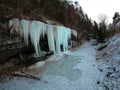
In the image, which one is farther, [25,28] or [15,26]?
[25,28]

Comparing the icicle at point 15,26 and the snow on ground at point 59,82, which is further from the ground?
the icicle at point 15,26

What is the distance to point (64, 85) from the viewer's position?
22.6 ft

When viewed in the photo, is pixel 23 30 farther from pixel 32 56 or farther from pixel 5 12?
pixel 32 56

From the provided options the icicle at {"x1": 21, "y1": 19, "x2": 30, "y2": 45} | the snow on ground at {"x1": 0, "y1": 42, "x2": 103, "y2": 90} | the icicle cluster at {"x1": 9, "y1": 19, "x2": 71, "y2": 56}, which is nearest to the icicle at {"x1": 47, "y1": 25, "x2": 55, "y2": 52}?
the icicle cluster at {"x1": 9, "y1": 19, "x2": 71, "y2": 56}

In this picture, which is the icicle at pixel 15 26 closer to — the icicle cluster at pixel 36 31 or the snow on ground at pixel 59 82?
the icicle cluster at pixel 36 31

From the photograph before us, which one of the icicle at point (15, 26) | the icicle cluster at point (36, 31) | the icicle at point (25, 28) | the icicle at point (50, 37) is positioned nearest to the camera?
the icicle at point (15, 26)

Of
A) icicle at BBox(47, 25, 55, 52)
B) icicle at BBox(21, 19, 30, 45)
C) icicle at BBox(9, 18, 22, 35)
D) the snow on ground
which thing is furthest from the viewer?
icicle at BBox(47, 25, 55, 52)

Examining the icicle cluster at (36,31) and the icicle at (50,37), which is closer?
the icicle cluster at (36,31)

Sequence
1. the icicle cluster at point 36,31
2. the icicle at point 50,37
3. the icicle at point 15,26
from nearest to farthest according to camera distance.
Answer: the icicle at point 15,26
the icicle cluster at point 36,31
the icicle at point 50,37

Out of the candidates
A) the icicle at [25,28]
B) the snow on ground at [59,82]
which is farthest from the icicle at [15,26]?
the snow on ground at [59,82]

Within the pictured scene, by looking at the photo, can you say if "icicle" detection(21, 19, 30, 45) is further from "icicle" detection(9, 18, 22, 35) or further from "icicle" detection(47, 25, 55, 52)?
"icicle" detection(47, 25, 55, 52)

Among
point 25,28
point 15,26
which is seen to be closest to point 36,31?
point 25,28

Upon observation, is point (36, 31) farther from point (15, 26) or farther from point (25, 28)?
point (15, 26)

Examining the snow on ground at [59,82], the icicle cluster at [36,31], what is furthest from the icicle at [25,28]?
the snow on ground at [59,82]
